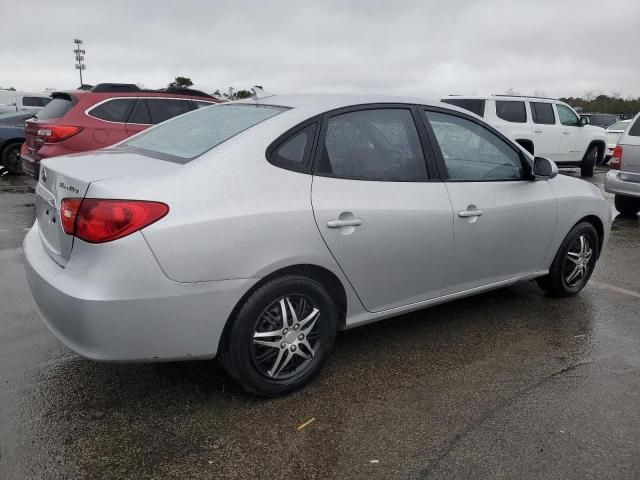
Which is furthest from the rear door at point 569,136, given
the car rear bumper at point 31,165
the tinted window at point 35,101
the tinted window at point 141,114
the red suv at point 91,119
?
the tinted window at point 35,101

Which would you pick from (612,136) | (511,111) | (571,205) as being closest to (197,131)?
(571,205)

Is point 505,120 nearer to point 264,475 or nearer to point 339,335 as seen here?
point 339,335

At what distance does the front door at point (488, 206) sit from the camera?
12.0 feet

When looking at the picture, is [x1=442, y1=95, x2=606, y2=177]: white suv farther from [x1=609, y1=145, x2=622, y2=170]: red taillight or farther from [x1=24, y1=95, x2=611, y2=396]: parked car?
[x1=24, y1=95, x2=611, y2=396]: parked car

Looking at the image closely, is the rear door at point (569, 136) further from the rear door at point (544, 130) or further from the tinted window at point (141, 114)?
the tinted window at point (141, 114)

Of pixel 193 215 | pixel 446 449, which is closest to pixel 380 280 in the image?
pixel 446 449

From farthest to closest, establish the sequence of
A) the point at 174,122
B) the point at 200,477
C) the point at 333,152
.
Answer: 1. the point at 174,122
2. the point at 333,152
3. the point at 200,477

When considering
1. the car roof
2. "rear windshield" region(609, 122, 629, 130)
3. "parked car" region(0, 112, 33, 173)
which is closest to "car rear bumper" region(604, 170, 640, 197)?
the car roof

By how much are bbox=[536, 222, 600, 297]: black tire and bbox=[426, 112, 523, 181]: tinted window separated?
831 millimetres

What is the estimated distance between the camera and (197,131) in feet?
10.9

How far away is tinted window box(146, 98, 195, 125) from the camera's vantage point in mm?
8745

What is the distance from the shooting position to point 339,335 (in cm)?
393

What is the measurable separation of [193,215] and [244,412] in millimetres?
1068

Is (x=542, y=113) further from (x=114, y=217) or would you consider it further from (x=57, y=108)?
(x=114, y=217)
